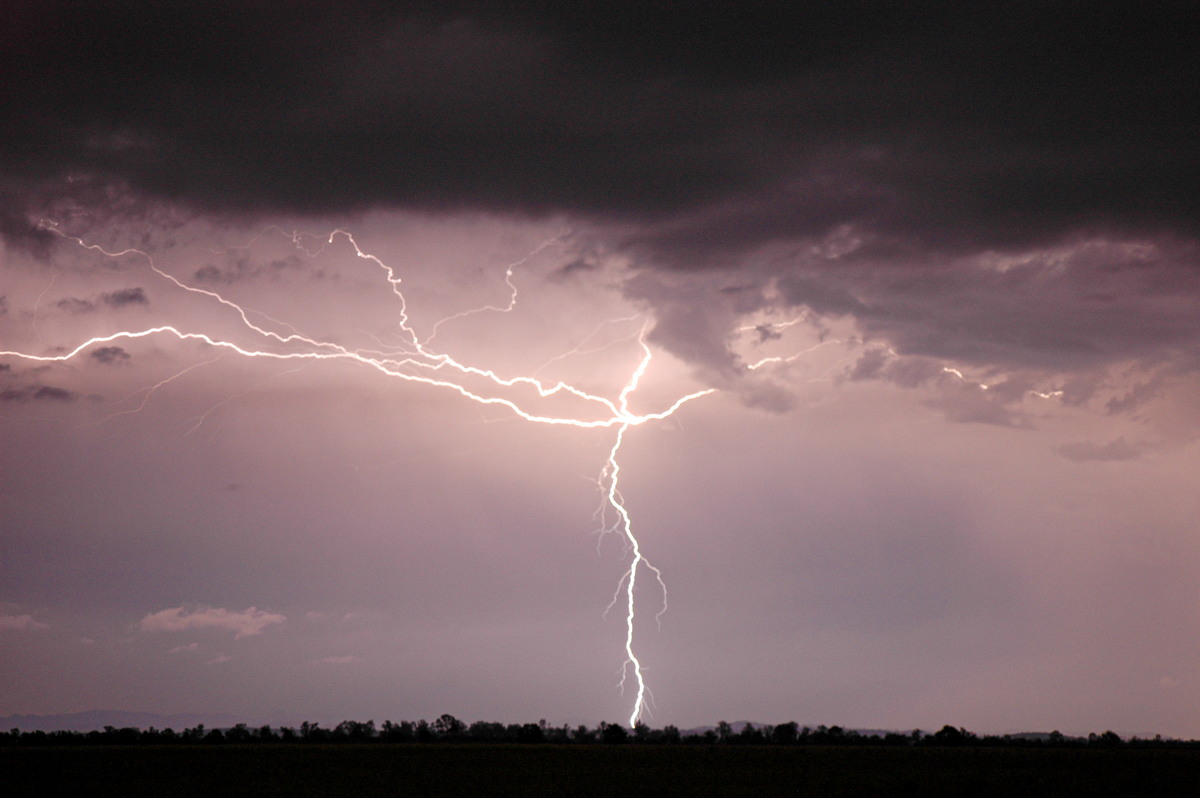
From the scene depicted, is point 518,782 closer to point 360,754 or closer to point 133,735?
point 360,754

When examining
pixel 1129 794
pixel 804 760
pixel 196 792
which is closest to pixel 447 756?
pixel 804 760

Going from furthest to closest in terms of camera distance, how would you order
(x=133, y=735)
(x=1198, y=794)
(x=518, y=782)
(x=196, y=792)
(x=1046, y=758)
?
(x=133, y=735) → (x=1046, y=758) → (x=518, y=782) → (x=196, y=792) → (x=1198, y=794)

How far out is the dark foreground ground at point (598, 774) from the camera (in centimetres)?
3816

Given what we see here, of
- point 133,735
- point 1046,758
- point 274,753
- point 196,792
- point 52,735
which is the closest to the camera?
point 196,792

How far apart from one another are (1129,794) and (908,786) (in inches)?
274

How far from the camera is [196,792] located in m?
38.9

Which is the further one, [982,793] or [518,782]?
[518,782]

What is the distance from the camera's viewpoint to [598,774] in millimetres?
45344

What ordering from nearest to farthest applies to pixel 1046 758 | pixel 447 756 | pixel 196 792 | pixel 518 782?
pixel 196 792
pixel 518 782
pixel 1046 758
pixel 447 756

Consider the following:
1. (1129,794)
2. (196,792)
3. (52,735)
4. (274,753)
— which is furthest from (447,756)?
(52,735)

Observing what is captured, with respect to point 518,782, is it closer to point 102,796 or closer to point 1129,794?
point 102,796

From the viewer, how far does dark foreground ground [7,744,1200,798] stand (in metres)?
38.2

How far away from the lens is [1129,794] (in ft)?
119

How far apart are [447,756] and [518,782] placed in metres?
19.6
